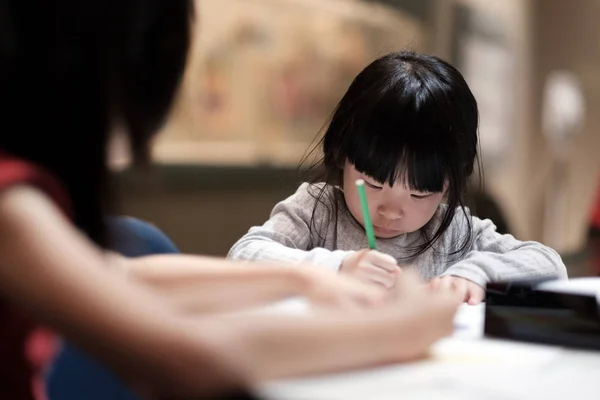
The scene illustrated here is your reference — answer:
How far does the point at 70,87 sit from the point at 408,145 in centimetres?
32

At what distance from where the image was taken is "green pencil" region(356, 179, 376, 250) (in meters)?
0.59

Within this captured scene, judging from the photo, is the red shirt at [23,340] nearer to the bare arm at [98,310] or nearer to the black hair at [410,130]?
the bare arm at [98,310]

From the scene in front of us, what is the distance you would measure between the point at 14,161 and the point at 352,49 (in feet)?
4.80

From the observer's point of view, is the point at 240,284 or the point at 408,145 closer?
the point at 240,284

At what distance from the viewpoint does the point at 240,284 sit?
0.47 metres

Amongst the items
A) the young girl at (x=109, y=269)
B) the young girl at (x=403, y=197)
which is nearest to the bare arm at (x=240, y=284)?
the young girl at (x=109, y=269)

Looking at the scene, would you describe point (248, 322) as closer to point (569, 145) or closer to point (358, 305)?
point (358, 305)

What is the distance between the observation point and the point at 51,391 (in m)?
0.45

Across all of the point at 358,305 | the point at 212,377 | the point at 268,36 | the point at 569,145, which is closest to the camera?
the point at 212,377

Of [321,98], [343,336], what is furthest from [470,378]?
[321,98]

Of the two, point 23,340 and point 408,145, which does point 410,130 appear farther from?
point 23,340

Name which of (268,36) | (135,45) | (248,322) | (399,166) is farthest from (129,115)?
(268,36)

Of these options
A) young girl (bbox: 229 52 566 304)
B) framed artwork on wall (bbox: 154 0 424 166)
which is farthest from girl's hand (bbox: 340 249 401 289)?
framed artwork on wall (bbox: 154 0 424 166)

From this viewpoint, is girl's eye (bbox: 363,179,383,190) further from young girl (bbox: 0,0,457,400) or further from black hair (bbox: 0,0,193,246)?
black hair (bbox: 0,0,193,246)
